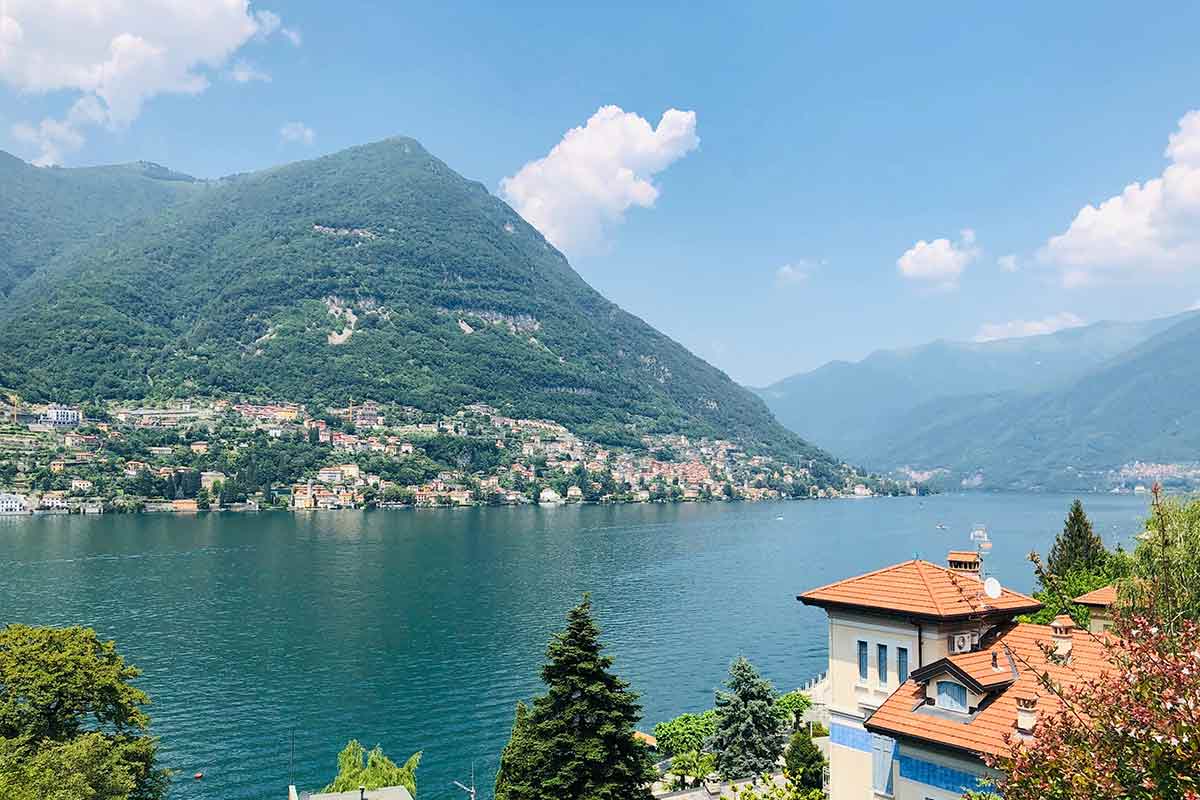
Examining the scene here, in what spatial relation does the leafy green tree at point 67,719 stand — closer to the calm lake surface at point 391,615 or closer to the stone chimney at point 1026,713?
the calm lake surface at point 391,615

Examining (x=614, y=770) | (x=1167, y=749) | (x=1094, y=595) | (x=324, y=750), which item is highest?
(x=1167, y=749)

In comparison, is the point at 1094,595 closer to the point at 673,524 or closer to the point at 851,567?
the point at 851,567

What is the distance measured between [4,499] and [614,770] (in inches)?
6402

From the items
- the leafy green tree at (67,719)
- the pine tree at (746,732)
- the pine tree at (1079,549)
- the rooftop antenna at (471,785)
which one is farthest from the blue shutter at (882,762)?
the pine tree at (1079,549)

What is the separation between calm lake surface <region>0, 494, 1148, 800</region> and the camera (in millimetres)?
41438

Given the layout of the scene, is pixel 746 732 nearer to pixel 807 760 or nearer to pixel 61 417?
pixel 807 760

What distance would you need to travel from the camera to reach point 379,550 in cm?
10581

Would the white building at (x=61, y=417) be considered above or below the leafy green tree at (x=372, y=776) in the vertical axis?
above

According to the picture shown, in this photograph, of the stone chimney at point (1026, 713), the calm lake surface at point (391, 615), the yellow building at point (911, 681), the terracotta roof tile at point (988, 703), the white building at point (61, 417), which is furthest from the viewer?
the white building at point (61, 417)

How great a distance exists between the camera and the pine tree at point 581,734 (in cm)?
1989

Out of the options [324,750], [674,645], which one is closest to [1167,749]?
[324,750]

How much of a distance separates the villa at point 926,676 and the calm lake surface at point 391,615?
2198cm

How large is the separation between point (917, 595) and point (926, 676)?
1.81m

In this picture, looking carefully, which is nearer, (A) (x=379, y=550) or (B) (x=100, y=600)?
(B) (x=100, y=600)
